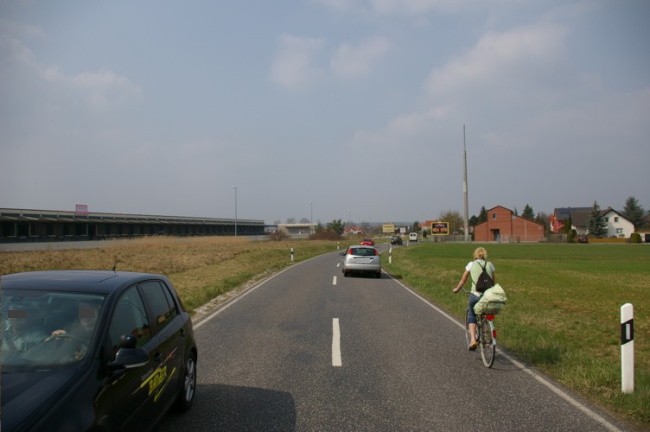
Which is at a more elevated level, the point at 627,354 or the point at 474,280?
the point at 474,280

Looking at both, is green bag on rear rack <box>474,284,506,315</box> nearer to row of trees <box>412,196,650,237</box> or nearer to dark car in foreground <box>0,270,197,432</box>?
dark car in foreground <box>0,270,197,432</box>

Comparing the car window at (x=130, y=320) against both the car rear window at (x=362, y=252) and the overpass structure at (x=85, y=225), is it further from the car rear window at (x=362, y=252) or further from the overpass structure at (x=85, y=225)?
the overpass structure at (x=85, y=225)

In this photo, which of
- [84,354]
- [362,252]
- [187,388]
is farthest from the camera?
[362,252]

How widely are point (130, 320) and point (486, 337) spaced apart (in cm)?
530

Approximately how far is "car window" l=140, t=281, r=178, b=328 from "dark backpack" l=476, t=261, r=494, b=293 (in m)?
4.51

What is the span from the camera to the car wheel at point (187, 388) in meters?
→ 4.93

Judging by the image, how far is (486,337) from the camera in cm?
746

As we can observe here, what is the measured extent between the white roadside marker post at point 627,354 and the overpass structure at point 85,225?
37.8 meters

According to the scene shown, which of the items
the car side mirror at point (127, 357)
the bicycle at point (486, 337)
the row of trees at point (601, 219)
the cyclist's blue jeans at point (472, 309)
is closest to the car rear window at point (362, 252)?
the bicycle at point (486, 337)

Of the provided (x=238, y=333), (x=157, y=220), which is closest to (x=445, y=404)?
(x=238, y=333)

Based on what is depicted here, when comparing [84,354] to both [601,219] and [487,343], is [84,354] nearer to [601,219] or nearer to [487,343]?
[487,343]

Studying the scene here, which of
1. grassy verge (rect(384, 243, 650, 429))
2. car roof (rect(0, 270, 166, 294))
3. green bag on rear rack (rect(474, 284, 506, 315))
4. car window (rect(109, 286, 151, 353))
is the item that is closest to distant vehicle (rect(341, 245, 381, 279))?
grassy verge (rect(384, 243, 650, 429))

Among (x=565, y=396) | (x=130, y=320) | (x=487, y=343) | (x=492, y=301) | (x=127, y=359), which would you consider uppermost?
(x=130, y=320)

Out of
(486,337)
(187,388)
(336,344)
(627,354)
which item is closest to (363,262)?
(336,344)
